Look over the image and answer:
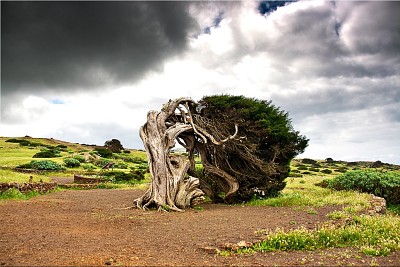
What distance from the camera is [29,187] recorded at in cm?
2334

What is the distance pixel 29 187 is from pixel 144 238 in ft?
53.1

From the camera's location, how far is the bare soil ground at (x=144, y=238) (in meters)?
7.89

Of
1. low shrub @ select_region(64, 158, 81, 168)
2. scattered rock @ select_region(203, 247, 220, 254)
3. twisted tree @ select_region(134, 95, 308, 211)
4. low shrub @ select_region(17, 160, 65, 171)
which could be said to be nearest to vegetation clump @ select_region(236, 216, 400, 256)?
scattered rock @ select_region(203, 247, 220, 254)

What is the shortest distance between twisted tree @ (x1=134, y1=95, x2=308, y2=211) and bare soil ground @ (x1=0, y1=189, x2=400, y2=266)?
377 cm

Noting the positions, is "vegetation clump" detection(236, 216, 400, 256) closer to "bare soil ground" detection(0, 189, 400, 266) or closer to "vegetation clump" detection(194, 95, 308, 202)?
"bare soil ground" detection(0, 189, 400, 266)

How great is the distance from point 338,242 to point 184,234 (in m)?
4.63

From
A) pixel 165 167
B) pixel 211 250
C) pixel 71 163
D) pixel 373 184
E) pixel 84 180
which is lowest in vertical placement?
pixel 211 250

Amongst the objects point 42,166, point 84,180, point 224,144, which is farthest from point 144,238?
point 42,166

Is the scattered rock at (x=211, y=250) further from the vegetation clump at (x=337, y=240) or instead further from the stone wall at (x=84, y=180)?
the stone wall at (x=84, y=180)

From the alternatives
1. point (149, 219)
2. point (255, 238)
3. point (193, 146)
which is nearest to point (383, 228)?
point (255, 238)

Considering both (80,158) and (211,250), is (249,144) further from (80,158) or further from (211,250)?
(80,158)

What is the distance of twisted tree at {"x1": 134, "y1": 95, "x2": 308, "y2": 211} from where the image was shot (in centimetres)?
1948

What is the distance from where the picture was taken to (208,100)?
21.5 m

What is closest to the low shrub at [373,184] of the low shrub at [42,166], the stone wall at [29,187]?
the stone wall at [29,187]
